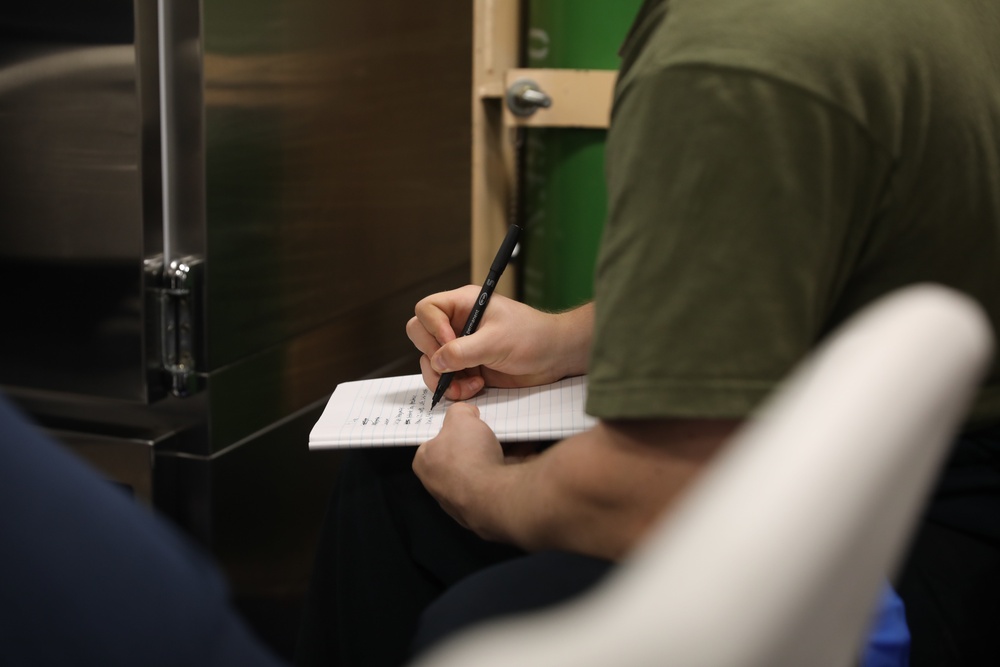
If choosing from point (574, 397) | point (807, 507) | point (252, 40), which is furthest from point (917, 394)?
point (252, 40)

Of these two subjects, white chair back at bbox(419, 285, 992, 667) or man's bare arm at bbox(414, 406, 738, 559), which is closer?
white chair back at bbox(419, 285, 992, 667)

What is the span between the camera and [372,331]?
1.76 m

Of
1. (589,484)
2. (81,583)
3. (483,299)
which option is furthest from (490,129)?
(81,583)

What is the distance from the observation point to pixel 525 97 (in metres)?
2.03

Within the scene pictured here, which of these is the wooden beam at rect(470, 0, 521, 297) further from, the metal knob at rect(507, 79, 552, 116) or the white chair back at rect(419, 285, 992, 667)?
the white chair back at rect(419, 285, 992, 667)

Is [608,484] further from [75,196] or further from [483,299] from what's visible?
[75,196]

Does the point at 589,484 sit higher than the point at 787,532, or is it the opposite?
the point at 787,532

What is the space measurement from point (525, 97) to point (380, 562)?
122 centimetres

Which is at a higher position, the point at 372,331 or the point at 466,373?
the point at 466,373

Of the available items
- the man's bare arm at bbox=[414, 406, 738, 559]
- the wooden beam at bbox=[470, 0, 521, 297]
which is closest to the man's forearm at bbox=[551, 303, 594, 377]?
the man's bare arm at bbox=[414, 406, 738, 559]

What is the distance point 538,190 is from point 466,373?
1.11 m

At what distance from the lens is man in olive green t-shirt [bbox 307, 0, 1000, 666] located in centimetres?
66

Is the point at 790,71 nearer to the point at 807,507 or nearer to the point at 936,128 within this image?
the point at 936,128

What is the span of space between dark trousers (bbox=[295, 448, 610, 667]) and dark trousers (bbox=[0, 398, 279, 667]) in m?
0.58
